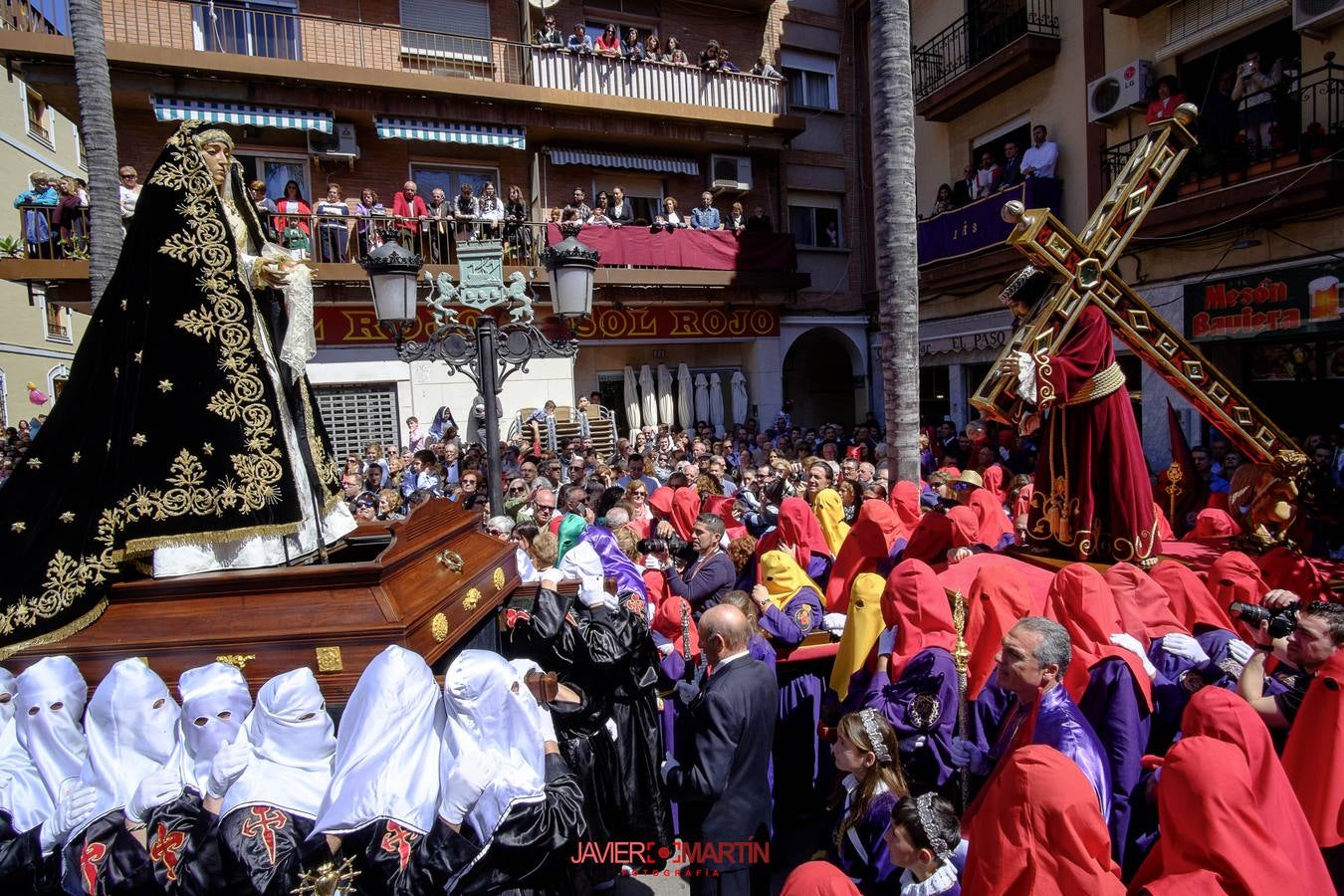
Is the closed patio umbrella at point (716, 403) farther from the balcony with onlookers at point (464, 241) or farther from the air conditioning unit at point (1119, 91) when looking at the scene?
the air conditioning unit at point (1119, 91)

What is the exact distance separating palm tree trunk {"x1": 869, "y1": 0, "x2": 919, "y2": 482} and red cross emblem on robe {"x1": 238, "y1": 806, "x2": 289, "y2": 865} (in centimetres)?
695

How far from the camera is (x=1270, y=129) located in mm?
10703

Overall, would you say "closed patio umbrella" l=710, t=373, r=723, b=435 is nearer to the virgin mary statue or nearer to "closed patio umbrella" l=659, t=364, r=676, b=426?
"closed patio umbrella" l=659, t=364, r=676, b=426

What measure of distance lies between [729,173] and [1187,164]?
10054mm

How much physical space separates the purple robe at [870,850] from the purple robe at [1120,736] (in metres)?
0.98

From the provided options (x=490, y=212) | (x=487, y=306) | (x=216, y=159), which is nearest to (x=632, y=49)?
(x=490, y=212)

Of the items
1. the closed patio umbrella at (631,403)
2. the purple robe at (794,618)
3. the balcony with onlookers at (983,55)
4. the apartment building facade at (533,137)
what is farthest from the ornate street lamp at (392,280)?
the balcony with onlookers at (983,55)

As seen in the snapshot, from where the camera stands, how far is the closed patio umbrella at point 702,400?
19.7m

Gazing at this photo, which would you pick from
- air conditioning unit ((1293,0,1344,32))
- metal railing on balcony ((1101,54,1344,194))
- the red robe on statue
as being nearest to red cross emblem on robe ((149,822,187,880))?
the red robe on statue

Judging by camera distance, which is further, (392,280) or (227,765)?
(392,280)

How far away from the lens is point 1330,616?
3109 millimetres

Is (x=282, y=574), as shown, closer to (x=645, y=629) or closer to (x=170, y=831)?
(x=170, y=831)

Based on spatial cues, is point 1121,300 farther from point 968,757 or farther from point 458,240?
point 458,240

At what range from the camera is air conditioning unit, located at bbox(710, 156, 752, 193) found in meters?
19.3
